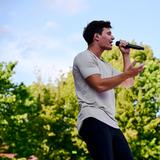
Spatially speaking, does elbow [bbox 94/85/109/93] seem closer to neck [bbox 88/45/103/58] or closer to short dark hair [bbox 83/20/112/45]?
neck [bbox 88/45/103/58]

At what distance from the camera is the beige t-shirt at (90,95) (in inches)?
169

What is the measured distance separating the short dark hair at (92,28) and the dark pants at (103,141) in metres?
0.96

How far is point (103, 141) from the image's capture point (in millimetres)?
4172

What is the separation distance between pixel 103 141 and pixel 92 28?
128cm

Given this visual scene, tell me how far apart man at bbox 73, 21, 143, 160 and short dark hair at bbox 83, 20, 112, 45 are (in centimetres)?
3

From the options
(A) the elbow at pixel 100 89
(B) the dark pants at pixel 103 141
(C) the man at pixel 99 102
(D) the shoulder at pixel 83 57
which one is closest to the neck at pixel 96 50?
(C) the man at pixel 99 102

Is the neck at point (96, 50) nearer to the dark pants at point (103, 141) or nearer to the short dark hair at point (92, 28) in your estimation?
the short dark hair at point (92, 28)

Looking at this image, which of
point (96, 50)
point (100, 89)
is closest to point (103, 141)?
point (100, 89)

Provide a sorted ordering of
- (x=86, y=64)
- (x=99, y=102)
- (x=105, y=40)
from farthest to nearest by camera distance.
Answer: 1. (x=105, y=40)
2. (x=86, y=64)
3. (x=99, y=102)

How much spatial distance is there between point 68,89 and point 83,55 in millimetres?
29201

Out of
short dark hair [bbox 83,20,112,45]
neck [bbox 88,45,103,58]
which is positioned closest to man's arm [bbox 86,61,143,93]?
neck [bbox 88,45,103,58]

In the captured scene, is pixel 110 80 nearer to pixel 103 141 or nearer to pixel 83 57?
pixel 83 57

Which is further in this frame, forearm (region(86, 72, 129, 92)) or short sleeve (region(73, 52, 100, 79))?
short sleeve (region(73, 52, 100, 79))

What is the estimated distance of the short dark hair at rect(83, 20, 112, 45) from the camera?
15.4ft
